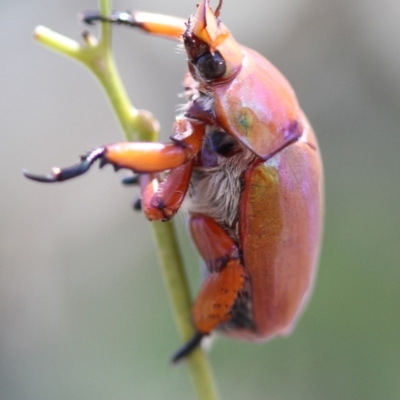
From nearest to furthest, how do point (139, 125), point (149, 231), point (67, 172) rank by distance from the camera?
1. point (67, 172)
2. point (139, 125)
3. point (149, 231)

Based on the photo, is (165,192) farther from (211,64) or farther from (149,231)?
(149,231)

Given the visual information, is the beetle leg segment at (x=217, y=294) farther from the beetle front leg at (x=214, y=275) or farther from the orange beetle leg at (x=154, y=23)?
the orange beetle leg at (x=154, y=23)

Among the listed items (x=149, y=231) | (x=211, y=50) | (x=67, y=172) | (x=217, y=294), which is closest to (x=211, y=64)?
(x=211, y=50)

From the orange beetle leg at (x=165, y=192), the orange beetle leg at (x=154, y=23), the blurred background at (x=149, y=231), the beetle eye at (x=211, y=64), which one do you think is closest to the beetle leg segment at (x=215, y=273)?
the orange beetle leg at (x=165, y=192)

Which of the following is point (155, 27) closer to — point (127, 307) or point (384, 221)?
point (127, 307)

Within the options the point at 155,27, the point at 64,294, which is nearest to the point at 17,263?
the point at 64,294

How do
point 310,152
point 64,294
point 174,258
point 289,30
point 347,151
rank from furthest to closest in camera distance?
→ point 289,30 < point 347,151 < point 64,294 < point 310,152 < point 174,258
